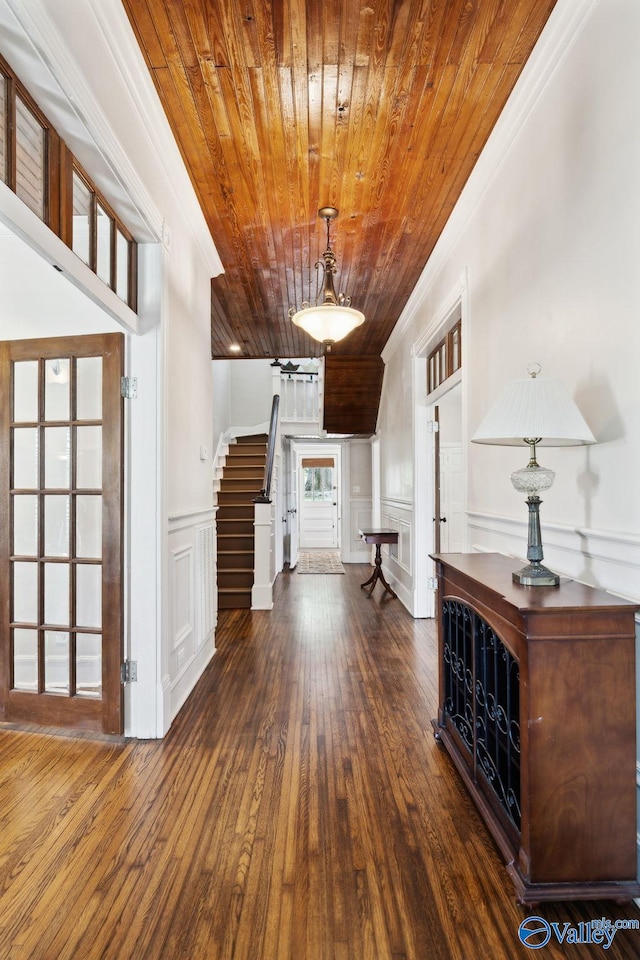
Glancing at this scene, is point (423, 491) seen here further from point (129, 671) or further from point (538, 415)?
point (538, 415)

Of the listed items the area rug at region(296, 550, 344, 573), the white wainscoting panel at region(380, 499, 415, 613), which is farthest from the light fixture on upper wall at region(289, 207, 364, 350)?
the area rug at region(296, 550, 344, 573)

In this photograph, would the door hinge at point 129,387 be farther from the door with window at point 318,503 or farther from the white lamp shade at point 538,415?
the door with window at point 318,503

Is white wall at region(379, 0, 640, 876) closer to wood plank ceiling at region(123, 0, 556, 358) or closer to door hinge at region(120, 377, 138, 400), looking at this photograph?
wood plank ceiling at region(123, 0, 556, 358)

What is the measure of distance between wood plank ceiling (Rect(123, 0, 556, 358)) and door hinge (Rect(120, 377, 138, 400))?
3.96 ft

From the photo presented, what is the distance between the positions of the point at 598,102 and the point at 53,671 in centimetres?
323

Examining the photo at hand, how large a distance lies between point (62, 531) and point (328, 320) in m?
2.00

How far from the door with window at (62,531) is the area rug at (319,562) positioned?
17.3ft

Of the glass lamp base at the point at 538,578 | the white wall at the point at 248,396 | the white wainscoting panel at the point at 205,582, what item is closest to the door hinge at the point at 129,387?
the white wainscoting panel at the point at 205,582

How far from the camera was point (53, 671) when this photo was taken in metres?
2.49

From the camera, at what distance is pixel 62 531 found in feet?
8.22

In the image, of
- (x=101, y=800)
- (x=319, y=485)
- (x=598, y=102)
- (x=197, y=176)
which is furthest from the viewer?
(x=319, y=485)

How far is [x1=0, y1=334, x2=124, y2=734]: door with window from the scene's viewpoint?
7.98ft

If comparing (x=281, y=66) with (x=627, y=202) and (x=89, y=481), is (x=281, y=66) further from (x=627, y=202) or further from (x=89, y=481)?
(x=89, y=481)

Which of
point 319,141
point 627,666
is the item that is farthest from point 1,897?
point 319,141
